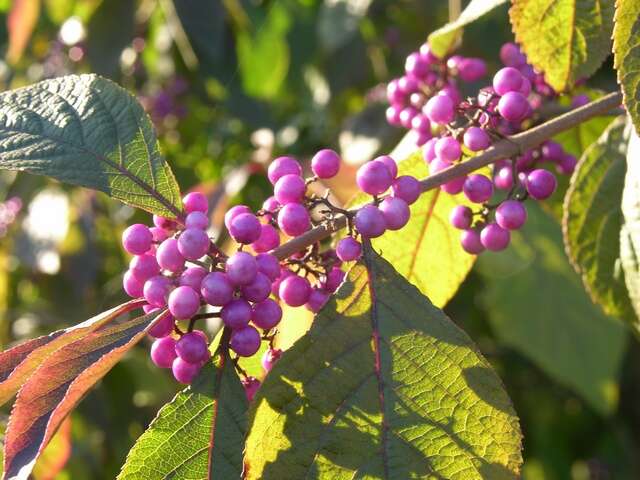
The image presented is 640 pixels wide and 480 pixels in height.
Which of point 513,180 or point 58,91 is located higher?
point 58,91

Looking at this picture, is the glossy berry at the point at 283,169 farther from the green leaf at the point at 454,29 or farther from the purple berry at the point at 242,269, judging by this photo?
the green leaf at the point at 454,29

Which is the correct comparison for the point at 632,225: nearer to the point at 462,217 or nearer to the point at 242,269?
the point at 462,217

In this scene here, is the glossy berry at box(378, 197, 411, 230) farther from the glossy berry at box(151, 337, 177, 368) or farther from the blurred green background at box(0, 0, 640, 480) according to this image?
the blurred green background at box(0, 0, 640, 480)

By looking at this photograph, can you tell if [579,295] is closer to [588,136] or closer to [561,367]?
[561,367]

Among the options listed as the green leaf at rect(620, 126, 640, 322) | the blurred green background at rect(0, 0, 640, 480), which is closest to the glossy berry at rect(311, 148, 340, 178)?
the green leaf at rect(620, 126, 640, 322)

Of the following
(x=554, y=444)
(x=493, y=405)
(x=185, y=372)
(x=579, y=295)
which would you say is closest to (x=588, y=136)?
(x=493, y=405)

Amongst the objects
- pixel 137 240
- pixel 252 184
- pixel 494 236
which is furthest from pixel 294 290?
pixel 252 184
